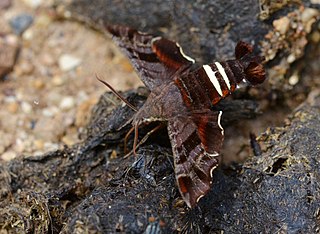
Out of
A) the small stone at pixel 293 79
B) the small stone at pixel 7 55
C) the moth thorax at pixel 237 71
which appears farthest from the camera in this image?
the small stone at pixel 7 55

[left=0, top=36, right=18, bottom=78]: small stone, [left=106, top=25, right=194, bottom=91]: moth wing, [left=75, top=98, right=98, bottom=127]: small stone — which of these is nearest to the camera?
[left=106, top=25, right=194, bottom=91]: moth wing

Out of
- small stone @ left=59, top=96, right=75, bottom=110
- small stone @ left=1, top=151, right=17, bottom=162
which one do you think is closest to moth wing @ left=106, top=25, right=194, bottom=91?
small stone @ left=59, top=96, right=75, bottom=110

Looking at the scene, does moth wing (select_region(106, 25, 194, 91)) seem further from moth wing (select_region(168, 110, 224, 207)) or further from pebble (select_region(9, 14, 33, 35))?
pebble (select_region(9, 14, 33, 35))

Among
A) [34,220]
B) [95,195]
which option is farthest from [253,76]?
[34,220]

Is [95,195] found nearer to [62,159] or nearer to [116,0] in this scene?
[62,159]

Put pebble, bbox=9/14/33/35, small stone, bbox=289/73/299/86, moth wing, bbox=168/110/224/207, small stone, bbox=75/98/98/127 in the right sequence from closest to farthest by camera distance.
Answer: moth wing, bbox=168/110/224/207
small stone, bbox=289/73/299/86
small stone, bbox=75/98/98/127
pebble, bbox=9/14/33/35

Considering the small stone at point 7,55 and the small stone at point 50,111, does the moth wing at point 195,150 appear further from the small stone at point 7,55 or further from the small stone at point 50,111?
the small stone at point 7,55

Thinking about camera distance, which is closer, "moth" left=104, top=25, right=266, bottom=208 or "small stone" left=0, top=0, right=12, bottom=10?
"moth" left=104, top=25, right=266, bottom=208

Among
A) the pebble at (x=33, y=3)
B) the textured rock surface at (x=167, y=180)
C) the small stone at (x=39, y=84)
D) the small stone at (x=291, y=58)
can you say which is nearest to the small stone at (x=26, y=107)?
the small stone at (x=39, y=84)
